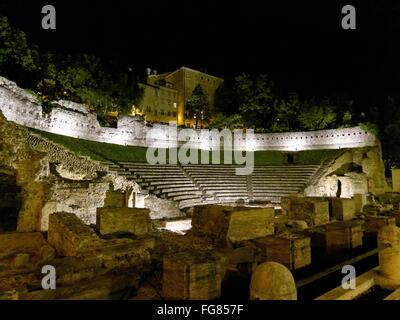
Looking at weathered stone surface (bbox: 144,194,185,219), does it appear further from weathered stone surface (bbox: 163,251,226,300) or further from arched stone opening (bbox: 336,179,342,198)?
arched stone opening (bbox: 336,179,342,198)

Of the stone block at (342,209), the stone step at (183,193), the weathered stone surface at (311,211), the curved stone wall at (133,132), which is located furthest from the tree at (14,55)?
the stone block at (342,209)

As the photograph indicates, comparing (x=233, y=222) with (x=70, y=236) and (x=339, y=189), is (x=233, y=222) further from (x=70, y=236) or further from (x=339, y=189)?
(x=339, y=189)

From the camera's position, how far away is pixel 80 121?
24906 millimetres

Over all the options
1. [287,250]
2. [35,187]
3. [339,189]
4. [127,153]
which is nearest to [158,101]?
[127,153]

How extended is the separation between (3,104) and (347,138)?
3145cm

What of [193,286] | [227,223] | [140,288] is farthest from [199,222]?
[193,286]

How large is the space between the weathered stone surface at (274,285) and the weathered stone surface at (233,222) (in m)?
3.18

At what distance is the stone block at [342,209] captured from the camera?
352 inches

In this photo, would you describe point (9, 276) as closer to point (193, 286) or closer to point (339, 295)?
point (193, 286)

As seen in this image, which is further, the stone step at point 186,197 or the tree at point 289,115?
the tree at point 289,115

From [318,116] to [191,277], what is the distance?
114 feet

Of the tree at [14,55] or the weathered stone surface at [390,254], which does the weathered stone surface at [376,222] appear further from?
the tree at [14,55]

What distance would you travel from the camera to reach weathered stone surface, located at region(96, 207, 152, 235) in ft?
21.9

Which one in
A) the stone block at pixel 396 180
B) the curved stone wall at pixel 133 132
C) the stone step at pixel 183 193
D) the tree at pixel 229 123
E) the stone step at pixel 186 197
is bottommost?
the stone step at pixel 186 197
